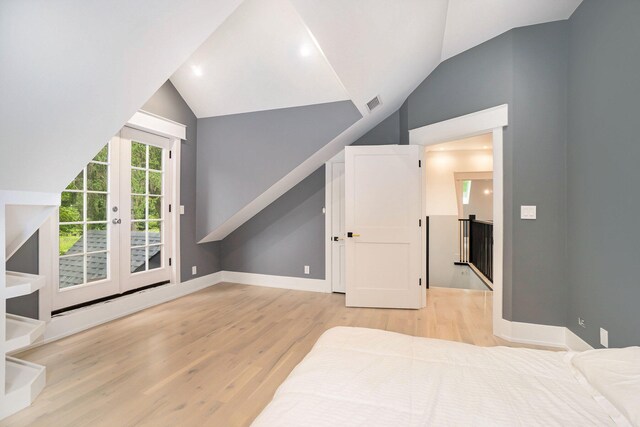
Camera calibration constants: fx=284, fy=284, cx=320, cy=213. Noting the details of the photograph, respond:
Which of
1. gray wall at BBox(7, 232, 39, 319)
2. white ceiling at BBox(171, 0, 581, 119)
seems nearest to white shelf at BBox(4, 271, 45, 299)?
gray wall at BBox(7, 232, 39, 319)

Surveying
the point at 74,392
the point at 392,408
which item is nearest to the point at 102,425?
the point at 74,392

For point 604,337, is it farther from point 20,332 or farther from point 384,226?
point 20,332

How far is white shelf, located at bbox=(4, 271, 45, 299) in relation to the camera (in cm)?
171

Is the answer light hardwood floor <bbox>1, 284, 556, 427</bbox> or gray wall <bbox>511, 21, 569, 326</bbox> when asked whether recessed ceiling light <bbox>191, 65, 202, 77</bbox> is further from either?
gray wall <bbox>511, 21, 569, 326</bbox>

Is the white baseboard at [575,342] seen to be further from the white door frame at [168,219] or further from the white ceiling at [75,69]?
the white door frame at [168,219]

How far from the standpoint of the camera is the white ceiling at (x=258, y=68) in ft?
9.27

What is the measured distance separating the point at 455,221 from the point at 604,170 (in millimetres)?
4497

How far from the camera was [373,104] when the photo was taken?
3.22 metres

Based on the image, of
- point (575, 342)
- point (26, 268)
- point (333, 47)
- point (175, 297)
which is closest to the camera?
point (333, 47)

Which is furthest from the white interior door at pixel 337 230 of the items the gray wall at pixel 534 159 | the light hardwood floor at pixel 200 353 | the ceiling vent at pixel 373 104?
the gray wall at pixel 534 159

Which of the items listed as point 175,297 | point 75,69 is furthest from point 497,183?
point 175,297

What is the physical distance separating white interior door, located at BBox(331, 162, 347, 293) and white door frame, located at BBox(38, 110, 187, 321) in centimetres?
217

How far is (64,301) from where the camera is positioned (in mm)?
2768

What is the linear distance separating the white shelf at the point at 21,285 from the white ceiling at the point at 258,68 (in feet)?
8.84
